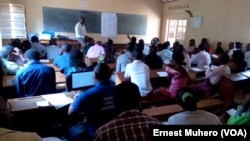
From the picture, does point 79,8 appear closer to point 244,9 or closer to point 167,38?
point 167,38

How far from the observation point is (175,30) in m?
9.68

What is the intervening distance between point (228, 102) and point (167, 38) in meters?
7.11

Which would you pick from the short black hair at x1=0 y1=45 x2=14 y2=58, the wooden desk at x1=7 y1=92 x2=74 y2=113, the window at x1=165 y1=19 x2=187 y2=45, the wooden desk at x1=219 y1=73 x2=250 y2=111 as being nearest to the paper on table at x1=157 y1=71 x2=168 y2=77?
the wooden desk at x1=219 y1=73 x2=250 y2=111

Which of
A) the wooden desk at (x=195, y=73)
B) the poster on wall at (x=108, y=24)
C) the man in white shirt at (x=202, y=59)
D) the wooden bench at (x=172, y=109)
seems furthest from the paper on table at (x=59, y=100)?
the poster on wall at (x=108, y=24)

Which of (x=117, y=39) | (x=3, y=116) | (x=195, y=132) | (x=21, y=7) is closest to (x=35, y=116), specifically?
(x=3, y=116)

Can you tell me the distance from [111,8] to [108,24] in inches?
28.4

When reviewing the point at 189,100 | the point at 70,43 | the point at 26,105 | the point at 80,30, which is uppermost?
the point at 80,30

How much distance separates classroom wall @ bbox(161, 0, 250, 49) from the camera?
251 inches

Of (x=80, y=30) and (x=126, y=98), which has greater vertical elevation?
(x=80, y=30)

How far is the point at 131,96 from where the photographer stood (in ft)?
4.43

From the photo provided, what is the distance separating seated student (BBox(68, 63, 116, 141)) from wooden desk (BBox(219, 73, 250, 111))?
7.41ft

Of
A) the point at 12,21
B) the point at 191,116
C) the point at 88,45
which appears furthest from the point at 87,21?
the point at 191,116

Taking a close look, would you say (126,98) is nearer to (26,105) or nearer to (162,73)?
(26,105)

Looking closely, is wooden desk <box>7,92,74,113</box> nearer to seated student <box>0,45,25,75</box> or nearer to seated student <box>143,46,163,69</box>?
seated student <box>0,45,25,75</box>
